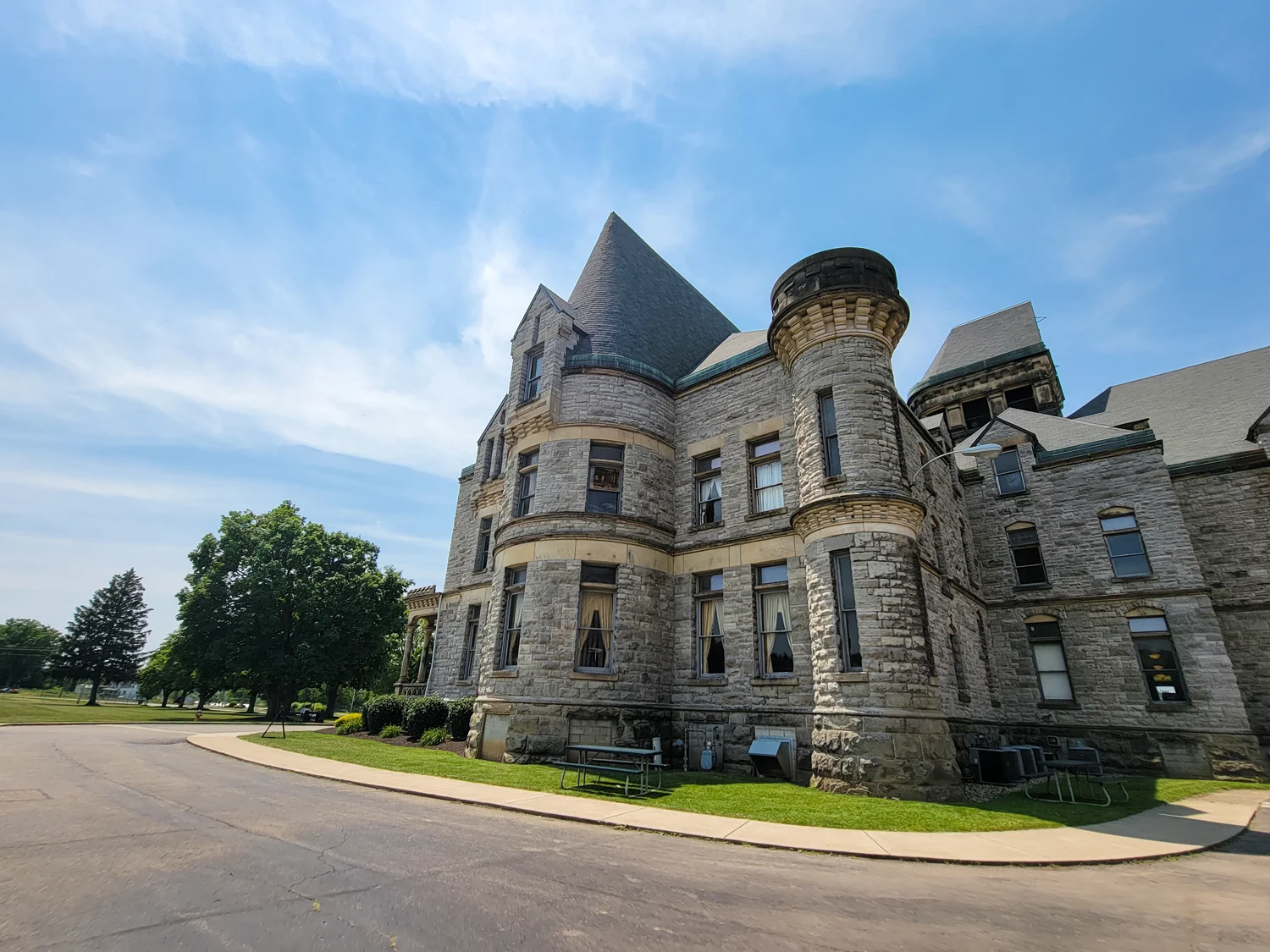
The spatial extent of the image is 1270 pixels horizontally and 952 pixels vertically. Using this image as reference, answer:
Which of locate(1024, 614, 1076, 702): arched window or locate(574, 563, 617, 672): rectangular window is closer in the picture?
locate(574, 563, 617, 672): rectangular window

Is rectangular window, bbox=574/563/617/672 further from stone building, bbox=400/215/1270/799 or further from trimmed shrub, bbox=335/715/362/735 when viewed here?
trimmed shrub, bbox=335/715/362/735

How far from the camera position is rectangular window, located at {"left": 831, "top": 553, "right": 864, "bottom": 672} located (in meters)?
12.2

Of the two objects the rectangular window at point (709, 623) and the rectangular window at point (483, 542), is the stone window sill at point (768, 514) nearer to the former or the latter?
the rectangular window at point (709, 623)

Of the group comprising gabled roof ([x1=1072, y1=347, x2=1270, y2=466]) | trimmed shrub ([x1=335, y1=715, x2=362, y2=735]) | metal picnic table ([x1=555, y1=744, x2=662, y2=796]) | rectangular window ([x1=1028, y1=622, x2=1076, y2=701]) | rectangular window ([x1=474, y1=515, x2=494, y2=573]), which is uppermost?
gabled roof ([x1=1072, y1=347, x2=1270, y2=466])

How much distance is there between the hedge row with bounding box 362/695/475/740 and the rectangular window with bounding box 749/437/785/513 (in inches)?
421

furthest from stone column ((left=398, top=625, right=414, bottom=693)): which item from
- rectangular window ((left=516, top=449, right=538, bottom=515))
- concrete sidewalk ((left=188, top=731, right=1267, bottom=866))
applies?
concrete sidewalk ((left=188, top=731, right=1267, bottom=866))

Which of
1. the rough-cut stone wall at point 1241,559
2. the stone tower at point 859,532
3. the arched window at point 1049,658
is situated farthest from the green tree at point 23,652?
the rough-cut stone wall at point 1241,559

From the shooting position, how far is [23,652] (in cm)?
8531

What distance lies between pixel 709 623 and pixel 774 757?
3898mm

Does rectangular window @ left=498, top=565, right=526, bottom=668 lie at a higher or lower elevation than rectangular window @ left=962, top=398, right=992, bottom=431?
lower

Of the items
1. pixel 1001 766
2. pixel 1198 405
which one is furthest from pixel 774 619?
pixel 1198 405

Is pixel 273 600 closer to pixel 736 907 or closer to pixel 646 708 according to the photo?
pixel 646 708

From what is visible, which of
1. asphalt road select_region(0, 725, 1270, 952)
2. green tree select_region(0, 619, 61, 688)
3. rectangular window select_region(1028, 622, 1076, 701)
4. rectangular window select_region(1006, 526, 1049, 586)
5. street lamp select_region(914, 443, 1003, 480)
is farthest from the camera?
green tree select_region(0, 619, 61, 688)

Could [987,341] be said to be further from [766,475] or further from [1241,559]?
[766,475]
